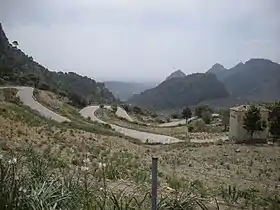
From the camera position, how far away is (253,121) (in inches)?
835

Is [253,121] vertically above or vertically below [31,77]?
below

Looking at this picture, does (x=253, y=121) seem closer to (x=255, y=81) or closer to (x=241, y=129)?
(x=241, y=129)

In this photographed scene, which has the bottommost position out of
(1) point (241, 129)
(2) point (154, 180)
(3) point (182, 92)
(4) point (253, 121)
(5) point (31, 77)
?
(3) point (182, 92)

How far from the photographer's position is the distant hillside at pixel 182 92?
3533 inches

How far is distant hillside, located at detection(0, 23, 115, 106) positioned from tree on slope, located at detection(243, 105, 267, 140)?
23.9 m

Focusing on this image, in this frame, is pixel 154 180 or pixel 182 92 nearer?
pixel 154 180

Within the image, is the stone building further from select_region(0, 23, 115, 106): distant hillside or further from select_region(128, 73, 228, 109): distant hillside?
select_region(128, 73, 228, 109): distant hillside

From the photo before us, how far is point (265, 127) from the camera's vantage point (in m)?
21.7

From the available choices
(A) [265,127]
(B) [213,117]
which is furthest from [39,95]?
(A) [265,127]

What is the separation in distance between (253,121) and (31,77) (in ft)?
99.0

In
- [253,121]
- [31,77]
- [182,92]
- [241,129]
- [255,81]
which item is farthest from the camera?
[182,92]

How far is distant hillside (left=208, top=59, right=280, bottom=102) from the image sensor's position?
7250cm

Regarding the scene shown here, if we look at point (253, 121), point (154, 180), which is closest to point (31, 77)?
point (253, 121)

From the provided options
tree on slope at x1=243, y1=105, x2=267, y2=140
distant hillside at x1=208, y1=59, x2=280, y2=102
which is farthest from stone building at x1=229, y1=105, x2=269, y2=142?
distant hillside at x1=208, y1=59, x2=280, y2=102
